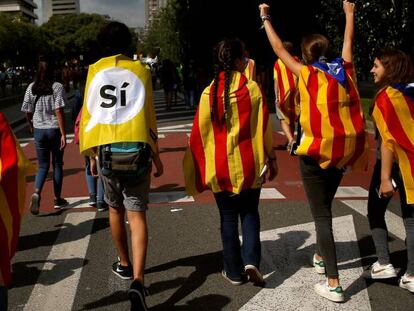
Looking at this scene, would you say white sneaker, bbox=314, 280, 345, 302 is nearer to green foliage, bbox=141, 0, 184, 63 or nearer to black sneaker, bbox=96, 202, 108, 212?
black sneaker, bbox=96, 202, 108, 212

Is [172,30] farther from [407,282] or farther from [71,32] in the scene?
[71,32]

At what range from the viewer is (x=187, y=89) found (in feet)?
75.5

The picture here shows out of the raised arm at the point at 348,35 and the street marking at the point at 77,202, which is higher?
the raised arm at the point at 348,35

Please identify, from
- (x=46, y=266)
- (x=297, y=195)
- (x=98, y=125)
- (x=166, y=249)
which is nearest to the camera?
(x=98, y=125)

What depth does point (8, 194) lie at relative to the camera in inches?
123

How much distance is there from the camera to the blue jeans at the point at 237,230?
168 inches

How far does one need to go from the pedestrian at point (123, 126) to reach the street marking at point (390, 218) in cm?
275

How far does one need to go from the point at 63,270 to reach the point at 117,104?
1675 mm

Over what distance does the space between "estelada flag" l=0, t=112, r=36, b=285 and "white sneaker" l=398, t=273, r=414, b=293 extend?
2725 mm

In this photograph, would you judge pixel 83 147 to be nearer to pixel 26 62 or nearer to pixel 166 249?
pixel 166 249

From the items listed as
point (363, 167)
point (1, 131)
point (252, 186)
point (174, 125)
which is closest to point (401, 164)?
point (363, 167)

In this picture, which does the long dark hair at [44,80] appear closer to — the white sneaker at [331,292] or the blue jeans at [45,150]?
the blue jeans at [45,150]

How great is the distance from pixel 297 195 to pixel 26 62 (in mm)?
58526

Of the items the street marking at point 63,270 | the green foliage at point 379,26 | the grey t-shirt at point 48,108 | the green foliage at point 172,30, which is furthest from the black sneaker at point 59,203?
the green foliage at point 172,30
